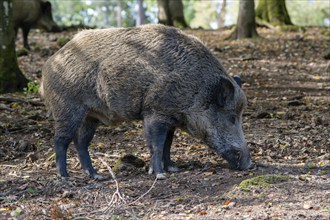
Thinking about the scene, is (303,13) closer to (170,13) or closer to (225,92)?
(170,13)

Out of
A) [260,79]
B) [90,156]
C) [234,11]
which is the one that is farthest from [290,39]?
[234,11]

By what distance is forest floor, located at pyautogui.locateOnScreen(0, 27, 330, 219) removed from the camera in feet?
16.8

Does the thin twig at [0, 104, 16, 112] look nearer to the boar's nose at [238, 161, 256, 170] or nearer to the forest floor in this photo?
the forest floor

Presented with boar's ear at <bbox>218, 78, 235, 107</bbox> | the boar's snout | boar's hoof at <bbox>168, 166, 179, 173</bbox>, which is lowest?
boar's hoof at <bbox>168, 166, 179, 173</bbox>

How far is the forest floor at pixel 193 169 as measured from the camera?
5113 millimetres

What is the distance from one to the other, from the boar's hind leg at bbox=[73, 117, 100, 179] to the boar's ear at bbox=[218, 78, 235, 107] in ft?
5.11

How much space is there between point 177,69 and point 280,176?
63.1 inches

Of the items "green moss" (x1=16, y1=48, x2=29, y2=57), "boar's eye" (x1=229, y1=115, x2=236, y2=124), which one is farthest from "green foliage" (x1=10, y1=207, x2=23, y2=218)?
"green moss" (x1=16, y1=48, x2=29, y2=57)

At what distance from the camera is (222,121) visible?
6.66 metres

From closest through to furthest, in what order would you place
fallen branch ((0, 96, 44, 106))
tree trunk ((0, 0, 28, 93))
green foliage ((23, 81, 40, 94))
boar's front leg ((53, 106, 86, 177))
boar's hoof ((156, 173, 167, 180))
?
boar's hoof ((156, 173, 167, 180)) → boar's front leg ((53, 106, 86, 177)) → fallen branch ((0, 96, 44, 106)) → green foliage ((23, 81, 40, 94)) → tree trunk ((0, 0, 28, 93))

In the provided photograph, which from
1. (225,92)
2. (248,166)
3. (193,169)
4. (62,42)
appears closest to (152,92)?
(225,92)

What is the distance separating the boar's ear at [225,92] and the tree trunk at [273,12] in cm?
1182

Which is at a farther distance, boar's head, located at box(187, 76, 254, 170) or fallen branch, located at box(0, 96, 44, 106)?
fallen branch, located at box(0, 96, 44, 106)

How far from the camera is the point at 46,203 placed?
5.46 m
